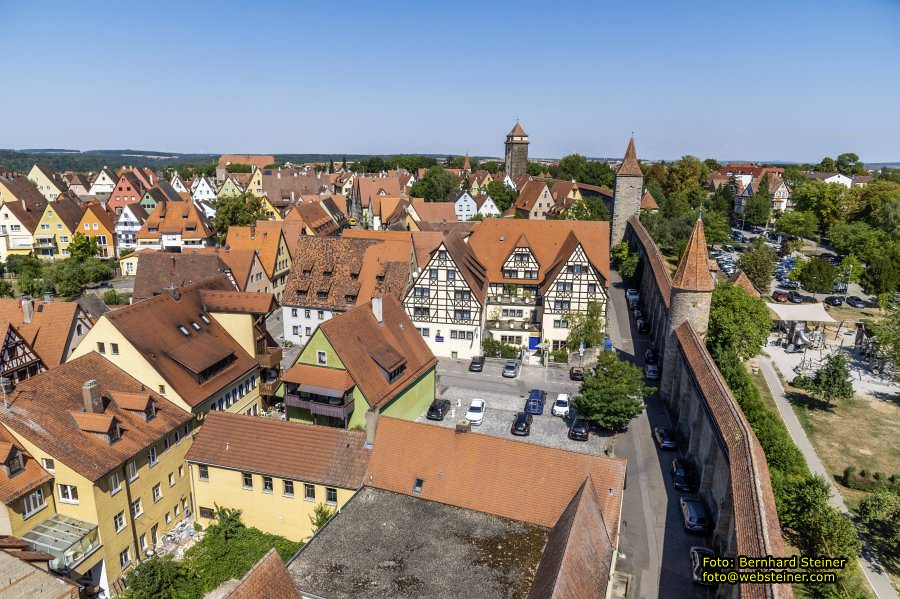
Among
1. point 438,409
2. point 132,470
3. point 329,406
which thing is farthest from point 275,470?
point 438,409

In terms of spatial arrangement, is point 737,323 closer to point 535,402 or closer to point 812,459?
point 812,459

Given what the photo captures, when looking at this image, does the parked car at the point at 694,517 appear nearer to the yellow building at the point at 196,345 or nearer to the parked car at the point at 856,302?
the yellow building at the point at 196,345

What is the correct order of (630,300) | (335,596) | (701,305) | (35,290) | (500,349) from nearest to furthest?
(335,596), (701,305), (500,349), (630,300), (35,290)

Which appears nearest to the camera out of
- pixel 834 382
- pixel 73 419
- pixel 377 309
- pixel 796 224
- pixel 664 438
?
pixel 73 419

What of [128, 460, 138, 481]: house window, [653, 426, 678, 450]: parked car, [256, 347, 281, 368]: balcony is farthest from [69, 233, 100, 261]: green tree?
[653, 426, 678, 450]: parked car

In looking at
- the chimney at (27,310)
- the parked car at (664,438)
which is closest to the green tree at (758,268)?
the parked car at (664,438)

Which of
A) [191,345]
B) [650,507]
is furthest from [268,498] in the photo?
[650,507]

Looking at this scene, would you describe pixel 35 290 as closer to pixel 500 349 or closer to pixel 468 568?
pixel 500 349
